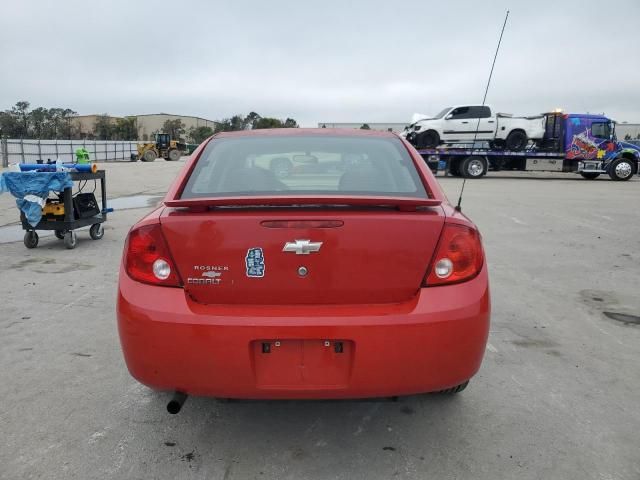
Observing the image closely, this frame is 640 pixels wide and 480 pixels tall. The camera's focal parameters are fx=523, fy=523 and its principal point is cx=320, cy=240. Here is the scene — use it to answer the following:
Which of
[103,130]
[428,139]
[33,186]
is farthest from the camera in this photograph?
[103,130]

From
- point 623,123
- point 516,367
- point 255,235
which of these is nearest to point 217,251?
point 255,235

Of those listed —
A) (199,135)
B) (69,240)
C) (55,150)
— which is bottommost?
(69,240)

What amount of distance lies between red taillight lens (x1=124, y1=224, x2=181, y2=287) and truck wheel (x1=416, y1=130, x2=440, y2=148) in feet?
73.0

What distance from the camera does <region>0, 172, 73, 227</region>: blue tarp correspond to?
667 centimetres

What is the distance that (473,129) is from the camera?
23.2 metres

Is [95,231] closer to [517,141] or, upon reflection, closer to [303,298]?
[303,298]

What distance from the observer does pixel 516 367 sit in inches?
135

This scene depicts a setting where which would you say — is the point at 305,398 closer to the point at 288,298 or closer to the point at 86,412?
the point at 288,298

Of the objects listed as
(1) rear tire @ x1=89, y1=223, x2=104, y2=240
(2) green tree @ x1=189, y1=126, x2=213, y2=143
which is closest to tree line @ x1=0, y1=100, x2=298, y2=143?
(2) green tree @ x1=189, y1=126, x2=213, y2=143

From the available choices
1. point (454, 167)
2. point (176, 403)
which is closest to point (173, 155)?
point (454, 167)

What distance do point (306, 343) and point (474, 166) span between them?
914 inches

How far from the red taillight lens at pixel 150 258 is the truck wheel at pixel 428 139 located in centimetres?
2226

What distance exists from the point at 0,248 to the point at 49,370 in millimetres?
4578

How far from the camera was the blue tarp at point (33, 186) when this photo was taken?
6.67 meters
